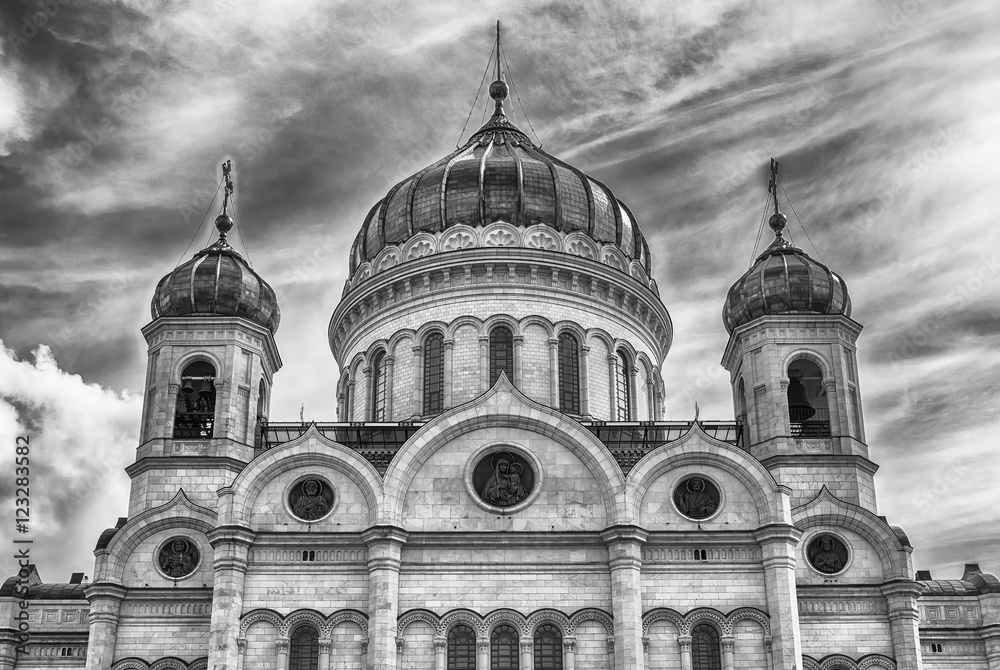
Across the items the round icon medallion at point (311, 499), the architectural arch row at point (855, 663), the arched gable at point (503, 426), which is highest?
the arched gable at point (503, 426)

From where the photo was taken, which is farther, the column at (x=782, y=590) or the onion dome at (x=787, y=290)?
the onion dome at (x=787, y=290)

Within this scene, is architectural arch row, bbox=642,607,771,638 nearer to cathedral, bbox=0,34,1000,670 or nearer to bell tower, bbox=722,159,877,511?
cathedral, bbox=0,34,1000,670

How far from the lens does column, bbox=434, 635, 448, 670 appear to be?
1196 inches

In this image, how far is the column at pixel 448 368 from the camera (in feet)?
126

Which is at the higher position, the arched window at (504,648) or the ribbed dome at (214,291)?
the ribbed dome at (214,291)

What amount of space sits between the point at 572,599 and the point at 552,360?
9716 mm

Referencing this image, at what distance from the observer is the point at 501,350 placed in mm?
39438

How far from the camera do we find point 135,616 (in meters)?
32.7

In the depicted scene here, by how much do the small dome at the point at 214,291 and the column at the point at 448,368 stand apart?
5.32 m

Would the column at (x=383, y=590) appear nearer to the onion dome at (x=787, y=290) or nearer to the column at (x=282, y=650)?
the column at (x=282, y=650)

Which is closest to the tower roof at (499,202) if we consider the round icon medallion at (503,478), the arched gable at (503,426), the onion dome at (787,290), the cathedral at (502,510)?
the cathedral at (502,510)

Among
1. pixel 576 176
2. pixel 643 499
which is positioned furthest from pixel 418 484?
pixel 576 176

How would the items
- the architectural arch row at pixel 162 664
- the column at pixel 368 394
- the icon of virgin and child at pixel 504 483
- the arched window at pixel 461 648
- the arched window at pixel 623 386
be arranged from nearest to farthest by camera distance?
the arched window at pixel 461 648, the architectural arch row at pixel 162 664, the icon of virgin and child at pixel 504 483, the arched window at pixel 623 386, the column at pixel 368 394

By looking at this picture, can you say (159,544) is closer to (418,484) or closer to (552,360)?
(418,484)
